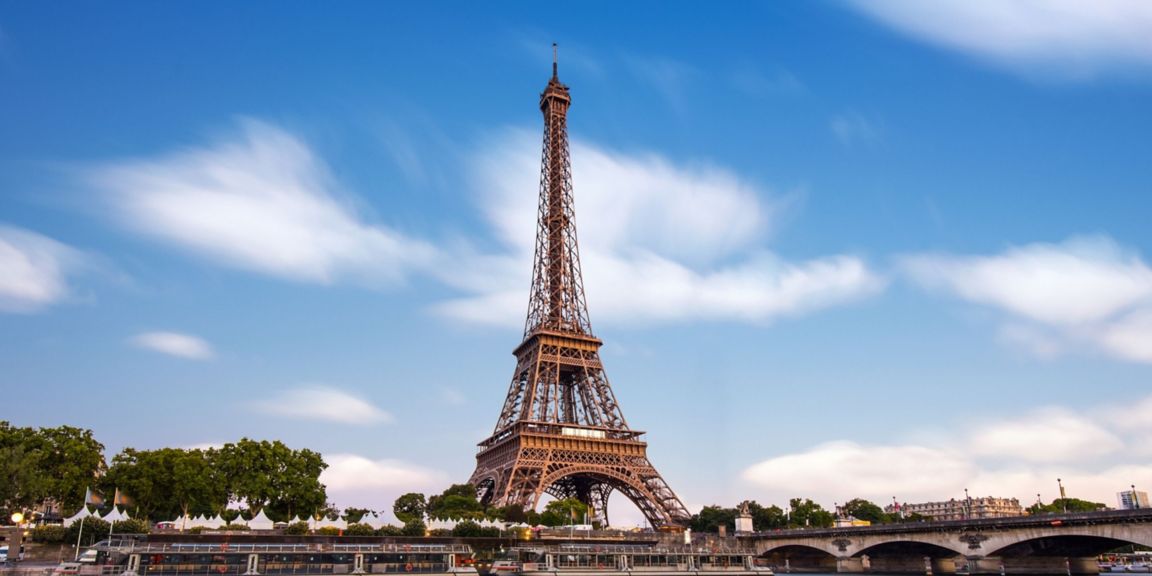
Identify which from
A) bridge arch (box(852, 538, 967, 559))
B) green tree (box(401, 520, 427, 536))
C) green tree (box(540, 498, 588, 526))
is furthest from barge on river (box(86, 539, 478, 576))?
bridge arch (box(852, 538, 967, 559))

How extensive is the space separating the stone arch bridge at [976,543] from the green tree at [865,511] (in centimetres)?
6059

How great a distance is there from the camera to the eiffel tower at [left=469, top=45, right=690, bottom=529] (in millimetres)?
95000

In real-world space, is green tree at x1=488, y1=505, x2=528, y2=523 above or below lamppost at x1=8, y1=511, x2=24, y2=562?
above

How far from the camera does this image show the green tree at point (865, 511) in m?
163

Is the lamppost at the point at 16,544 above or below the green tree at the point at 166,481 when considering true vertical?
below

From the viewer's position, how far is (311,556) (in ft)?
179

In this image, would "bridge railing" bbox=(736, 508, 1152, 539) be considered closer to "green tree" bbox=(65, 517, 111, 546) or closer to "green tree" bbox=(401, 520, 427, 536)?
"green tree" bbox=(401, 520, 427, 536)

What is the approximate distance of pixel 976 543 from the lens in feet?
234

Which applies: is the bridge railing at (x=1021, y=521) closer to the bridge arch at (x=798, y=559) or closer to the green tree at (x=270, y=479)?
the bridge arch at (x=798, y=559)

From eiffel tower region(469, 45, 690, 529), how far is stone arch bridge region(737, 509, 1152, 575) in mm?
17800

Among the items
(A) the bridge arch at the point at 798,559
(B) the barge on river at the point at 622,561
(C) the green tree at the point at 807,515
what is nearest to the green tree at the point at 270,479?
(B) the barge on river at the point at 622,561

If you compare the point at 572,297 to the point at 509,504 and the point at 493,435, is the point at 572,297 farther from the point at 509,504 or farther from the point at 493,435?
the point at 509,504

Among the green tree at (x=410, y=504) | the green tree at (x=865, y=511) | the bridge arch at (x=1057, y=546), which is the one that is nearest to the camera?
the bridge arch at (x=1057, y=546)

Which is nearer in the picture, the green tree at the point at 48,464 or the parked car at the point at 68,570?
the parked car at the point at 68,570
